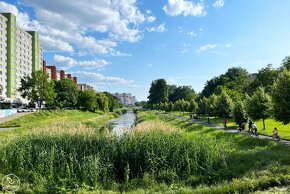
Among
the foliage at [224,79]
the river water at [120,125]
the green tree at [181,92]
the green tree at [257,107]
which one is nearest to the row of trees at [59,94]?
the river water at [120,125]

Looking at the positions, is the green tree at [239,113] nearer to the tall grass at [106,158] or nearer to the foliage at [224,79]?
the tall grass at [106,158]

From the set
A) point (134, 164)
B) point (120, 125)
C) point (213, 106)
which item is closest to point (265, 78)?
point (213, 106)

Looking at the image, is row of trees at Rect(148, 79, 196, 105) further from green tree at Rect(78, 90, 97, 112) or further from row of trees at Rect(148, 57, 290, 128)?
green tree at Rect(78, 90, 97, 112)

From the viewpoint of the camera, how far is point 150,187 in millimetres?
11812

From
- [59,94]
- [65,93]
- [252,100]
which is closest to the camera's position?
[252,100]

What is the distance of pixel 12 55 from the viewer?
343ft

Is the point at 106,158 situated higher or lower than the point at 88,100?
lower

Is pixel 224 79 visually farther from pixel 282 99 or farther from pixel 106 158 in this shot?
pixel 106 158

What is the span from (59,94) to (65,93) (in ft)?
6.78

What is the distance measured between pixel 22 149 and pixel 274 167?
40.5 ft

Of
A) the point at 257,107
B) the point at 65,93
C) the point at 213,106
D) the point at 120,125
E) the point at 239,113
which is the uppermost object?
the point at 65,93

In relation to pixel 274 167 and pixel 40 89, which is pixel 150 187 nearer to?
pixel 274 167

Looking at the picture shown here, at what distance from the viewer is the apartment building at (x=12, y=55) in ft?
323

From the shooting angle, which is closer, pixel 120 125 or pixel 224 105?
pixel 224 105
